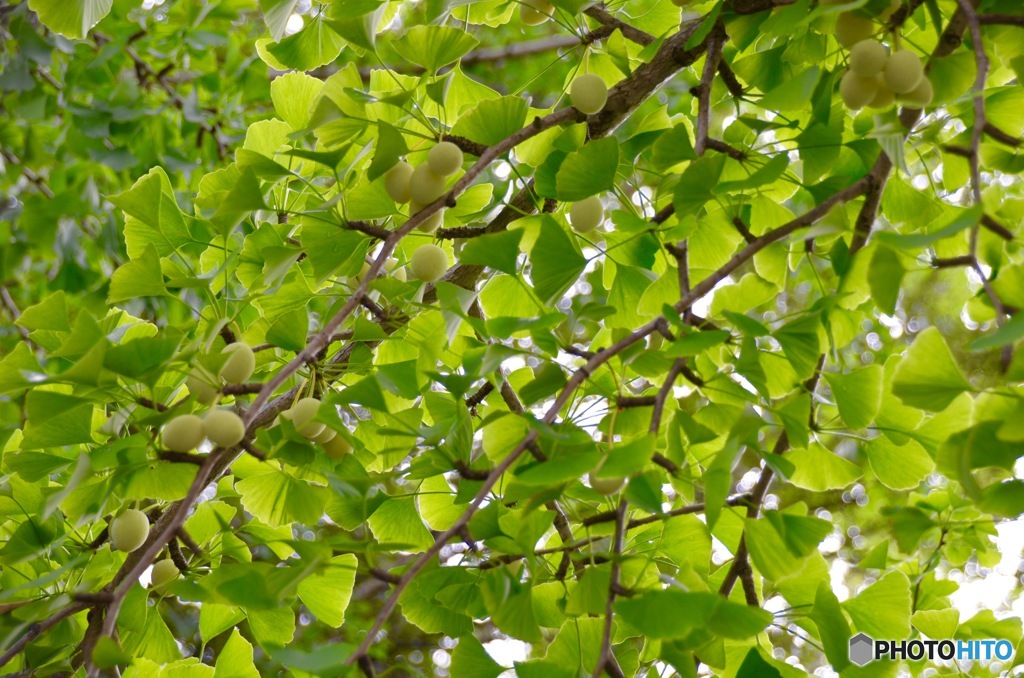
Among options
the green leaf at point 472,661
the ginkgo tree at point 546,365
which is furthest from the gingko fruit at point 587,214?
the green leaf at point 472,661

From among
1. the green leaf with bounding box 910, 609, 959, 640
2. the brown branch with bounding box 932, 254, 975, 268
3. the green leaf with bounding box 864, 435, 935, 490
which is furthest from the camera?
the green leaf with bounding box 910, 609, 959, 640

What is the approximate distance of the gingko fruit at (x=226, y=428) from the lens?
1.53ft

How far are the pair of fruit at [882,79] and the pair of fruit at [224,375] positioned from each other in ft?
1.40

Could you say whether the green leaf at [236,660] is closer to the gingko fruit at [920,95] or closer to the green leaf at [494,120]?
the green leaf at [494,120]

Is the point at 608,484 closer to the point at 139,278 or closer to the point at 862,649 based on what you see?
the point at 139,278

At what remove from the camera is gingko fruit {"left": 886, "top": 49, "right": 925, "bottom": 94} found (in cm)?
52

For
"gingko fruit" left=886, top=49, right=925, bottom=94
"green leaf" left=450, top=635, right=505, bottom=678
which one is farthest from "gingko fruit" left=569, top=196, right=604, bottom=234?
"green leaf" left=450, top=635, right=505, bottom=678

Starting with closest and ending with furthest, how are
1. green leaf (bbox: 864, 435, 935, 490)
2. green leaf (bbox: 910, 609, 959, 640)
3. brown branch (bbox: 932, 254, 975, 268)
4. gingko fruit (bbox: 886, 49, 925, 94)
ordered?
brown branch (bbox: 932, 254, 975, 268) < gingko fruit (bbox: 886, 49, 925, 94) < green leaf (bbox: 864, 435, 935, 490) < green leaf (bbox: 910, 609, 959, 640)

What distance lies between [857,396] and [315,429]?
366mm

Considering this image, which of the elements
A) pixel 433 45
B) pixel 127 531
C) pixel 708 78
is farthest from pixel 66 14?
pixel 708 78

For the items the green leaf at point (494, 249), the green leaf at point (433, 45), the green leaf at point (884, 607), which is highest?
the green leaf at point (433, 45)

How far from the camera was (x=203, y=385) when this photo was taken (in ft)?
1.64

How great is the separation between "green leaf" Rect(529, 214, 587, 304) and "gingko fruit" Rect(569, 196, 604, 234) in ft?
0.25

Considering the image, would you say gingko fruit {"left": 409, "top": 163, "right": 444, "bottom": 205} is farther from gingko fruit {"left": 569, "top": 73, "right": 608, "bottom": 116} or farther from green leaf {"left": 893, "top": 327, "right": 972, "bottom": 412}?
green leaf {"left": 893, "top": 327, "right": 972, "bottom": 412}
